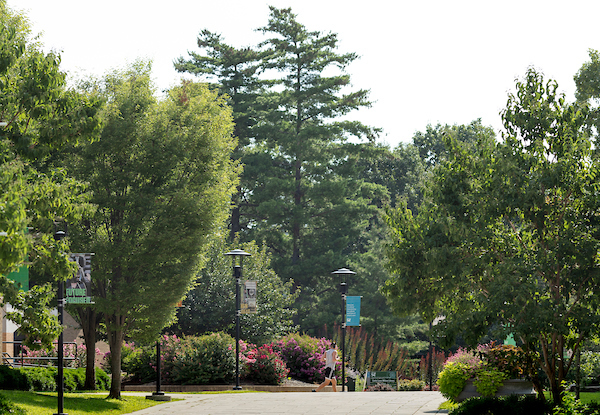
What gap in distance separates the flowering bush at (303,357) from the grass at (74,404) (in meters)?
12.3

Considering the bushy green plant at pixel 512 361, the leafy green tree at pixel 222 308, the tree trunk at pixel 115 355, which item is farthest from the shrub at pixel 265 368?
the bushy green plant at pixel 512 361

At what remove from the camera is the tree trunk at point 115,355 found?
67.8ft

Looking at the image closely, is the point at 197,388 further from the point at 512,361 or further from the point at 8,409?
the point at 512,361

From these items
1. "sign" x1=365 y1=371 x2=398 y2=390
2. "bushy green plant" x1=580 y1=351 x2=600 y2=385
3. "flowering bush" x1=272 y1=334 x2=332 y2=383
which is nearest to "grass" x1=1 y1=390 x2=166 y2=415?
"sign" x1=365 y1=371 x2=398 y2=390

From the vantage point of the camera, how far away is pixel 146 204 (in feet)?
67.3

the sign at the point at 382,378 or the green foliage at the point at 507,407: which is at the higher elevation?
the green foliage at the point at 507,407

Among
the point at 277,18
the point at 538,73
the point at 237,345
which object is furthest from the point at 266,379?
the point at 277,18

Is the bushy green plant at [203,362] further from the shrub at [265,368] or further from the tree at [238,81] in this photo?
the tree at [238,81]

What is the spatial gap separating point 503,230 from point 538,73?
10.4 ft

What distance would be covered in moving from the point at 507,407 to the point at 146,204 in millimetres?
11005

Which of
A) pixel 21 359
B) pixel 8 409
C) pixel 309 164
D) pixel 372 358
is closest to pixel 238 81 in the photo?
pixel 309 164

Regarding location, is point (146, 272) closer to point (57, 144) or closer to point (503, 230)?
point (57, 144)

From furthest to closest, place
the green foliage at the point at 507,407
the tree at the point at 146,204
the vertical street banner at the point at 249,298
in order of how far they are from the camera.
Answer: the vertical street banner at the point at 249,298 → the tree at the point at 146,204 → the green foliage at the point at 507,407

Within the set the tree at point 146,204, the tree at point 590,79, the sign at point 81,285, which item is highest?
the tree at point 590,79
